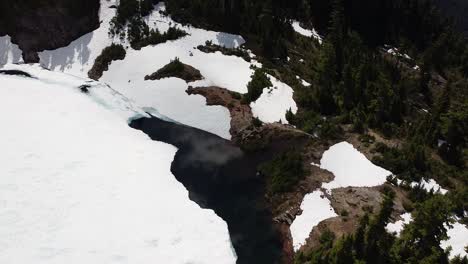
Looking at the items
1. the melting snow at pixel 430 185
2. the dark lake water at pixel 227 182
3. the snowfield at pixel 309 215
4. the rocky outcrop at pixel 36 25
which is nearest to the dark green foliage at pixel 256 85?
the dark lake water at pixel 227 182

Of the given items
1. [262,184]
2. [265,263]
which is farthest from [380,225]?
[262,184]

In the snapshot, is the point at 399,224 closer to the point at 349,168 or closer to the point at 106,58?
the point at 349,168

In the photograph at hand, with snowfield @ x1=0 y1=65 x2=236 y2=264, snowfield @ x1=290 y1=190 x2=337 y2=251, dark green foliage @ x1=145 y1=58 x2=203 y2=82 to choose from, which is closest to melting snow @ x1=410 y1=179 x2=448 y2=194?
snowfield @ x1=290 y1=190 x2=337 y2=251

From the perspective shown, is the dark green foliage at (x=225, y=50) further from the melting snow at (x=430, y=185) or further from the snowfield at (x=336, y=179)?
the melting snow at (x=430, y=185)

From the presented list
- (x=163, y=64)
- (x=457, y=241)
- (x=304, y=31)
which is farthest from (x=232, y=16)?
(x=457, y=241)

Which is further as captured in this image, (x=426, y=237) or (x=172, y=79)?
(x=172, y=79)

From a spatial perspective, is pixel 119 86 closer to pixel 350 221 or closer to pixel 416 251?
pixel 350 221

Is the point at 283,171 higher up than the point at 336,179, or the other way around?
the point at 336,179
